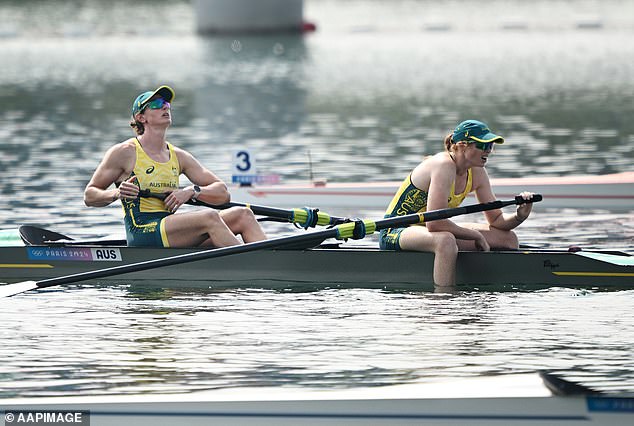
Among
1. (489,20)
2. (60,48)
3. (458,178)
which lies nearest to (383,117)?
(458,178)

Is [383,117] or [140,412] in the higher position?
[383,117]

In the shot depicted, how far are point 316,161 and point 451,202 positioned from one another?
10227 millimetres

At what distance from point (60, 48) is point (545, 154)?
130ft

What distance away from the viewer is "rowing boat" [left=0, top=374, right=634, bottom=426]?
6.80m

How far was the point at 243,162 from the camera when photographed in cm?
1480

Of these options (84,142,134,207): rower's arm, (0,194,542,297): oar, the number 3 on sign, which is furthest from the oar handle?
the number 3 on sign

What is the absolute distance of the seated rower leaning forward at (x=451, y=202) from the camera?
1057 cm

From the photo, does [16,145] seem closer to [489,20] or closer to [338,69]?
[338,69]

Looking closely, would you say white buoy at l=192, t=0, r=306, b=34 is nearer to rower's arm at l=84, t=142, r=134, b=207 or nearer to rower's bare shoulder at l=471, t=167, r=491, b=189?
rower's arm at l=84, t=142, r=134, b=207

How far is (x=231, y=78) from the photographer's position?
40031 millimetres

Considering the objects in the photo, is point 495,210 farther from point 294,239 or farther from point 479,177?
point 294,239

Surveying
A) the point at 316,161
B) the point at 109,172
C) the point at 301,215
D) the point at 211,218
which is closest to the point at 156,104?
the point at 109,172

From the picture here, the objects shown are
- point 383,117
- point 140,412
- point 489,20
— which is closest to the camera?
point 140,412

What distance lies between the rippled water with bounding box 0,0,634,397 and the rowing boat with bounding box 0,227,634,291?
0.52 ft
